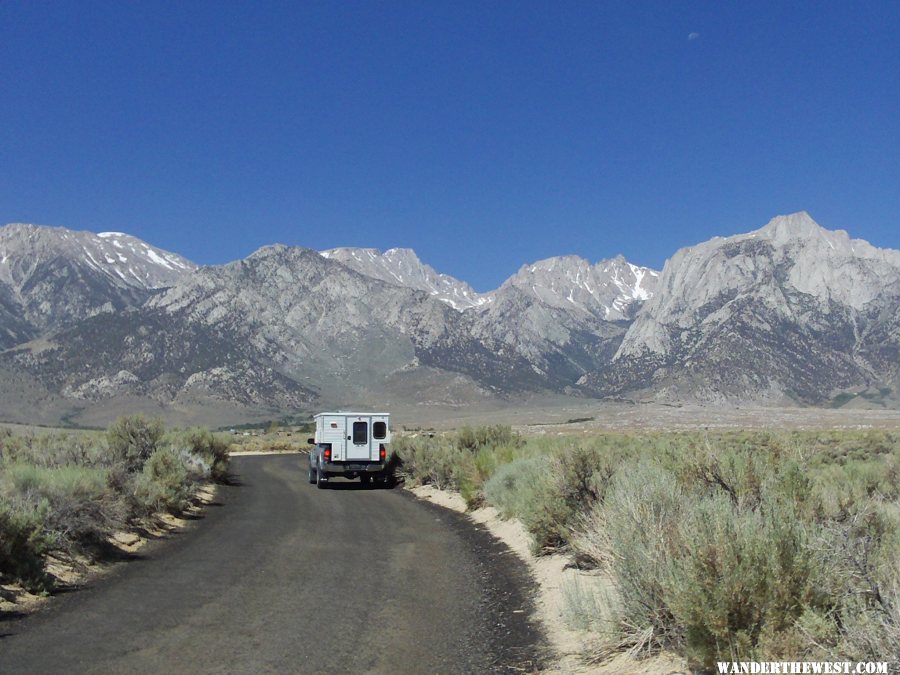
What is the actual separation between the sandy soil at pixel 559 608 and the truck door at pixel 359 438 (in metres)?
9.10

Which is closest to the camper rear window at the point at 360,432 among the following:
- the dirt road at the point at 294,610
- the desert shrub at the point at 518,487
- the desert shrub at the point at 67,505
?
the desert shrub at the point at 518,487

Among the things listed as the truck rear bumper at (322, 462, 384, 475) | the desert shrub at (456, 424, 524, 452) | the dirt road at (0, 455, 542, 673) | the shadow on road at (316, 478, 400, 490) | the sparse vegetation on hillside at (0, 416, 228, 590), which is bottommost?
the shadow on road at (316, 478, 400, 490)

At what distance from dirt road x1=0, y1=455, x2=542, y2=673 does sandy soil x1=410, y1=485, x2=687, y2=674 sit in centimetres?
24

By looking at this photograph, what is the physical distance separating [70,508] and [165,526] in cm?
406

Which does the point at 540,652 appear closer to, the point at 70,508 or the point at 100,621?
the point at 100,621

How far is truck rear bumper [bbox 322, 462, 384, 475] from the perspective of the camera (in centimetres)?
2470

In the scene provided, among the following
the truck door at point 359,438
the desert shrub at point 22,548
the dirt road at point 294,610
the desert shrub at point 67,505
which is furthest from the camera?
the truck door at point 359,438

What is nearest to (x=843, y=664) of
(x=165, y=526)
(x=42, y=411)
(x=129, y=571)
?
(x=129, y=571)

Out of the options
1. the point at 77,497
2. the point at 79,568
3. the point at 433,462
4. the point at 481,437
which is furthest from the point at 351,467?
the point at 79,568

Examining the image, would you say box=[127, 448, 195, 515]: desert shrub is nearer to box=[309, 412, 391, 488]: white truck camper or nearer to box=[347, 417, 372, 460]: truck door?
box=[309, 412, 391, 488]: white truck camper

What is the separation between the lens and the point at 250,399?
17712cm

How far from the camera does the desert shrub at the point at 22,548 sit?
345 inches

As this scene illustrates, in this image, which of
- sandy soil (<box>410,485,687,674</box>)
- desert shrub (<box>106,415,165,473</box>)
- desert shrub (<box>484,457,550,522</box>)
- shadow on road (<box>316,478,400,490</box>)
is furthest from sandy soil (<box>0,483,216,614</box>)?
shadow on road (<box>316,478,400,490</box>)

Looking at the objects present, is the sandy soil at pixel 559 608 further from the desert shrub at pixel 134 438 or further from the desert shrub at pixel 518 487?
the desert shrub at pixel 134 438
